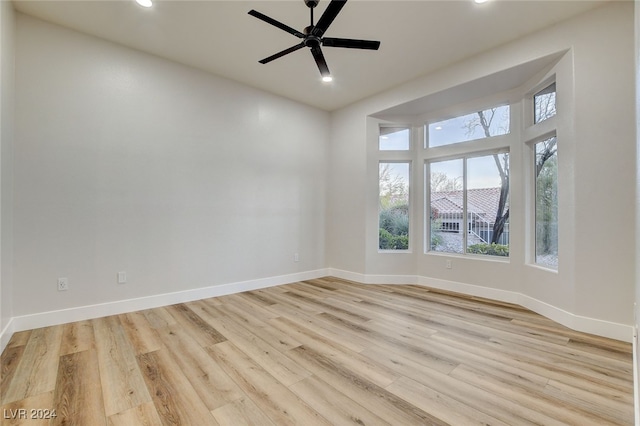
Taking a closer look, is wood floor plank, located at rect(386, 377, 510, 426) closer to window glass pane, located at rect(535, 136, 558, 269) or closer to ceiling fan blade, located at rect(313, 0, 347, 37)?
window glass pane, located at rect(535, 136, 558, 269)

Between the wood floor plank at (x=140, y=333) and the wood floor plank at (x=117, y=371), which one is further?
the wood floor plank at (x=140, y=333)

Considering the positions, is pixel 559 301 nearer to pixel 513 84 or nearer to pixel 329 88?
pixel 513 84

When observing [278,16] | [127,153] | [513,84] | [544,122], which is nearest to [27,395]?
[127,153]

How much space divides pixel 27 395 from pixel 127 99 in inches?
117

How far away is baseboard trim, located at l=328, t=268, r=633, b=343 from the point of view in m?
2.67

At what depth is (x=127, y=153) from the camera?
3332 millimetres

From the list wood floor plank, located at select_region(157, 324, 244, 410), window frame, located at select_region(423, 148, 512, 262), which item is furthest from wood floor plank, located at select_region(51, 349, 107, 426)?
window frame, located at select_region(423, 148, 512, 262)

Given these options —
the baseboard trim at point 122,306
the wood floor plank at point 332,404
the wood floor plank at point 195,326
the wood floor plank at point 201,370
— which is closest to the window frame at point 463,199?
the baseboard trim at point 122,306

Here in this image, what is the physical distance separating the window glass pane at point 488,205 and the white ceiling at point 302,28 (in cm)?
154

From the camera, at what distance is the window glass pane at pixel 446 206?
4.46 meters

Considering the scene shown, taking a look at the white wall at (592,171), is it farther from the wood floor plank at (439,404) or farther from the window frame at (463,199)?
the wood floor plank at (439,404)

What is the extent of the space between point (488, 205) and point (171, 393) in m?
4.32

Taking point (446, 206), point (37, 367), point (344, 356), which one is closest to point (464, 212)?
point (446, 206)

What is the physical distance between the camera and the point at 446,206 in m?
4.60
